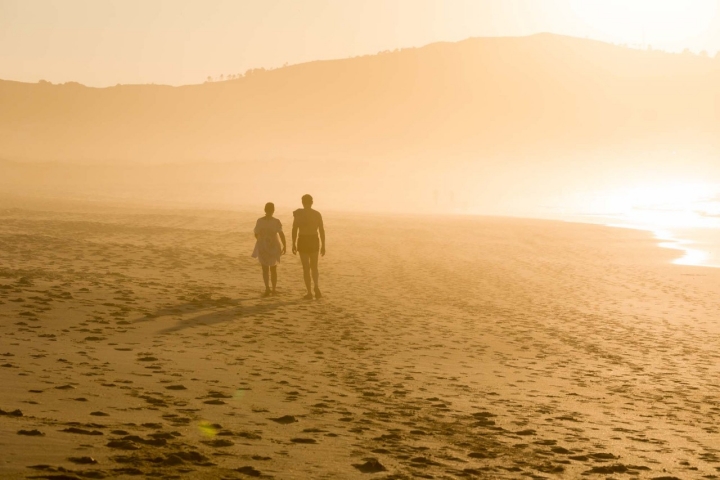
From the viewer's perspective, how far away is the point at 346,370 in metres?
8.51

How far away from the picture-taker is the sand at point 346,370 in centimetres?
541

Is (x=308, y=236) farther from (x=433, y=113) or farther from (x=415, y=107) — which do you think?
(x=415, y=107)

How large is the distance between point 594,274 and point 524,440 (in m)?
14.0

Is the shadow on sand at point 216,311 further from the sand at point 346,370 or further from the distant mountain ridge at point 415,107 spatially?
the distant mountain ridge at point 415,107

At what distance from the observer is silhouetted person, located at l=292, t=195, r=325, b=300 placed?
13.4 metres

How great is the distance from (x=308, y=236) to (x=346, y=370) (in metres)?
5.18

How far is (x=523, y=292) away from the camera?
16.0m

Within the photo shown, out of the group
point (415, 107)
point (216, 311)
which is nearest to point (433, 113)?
point (415, 107)

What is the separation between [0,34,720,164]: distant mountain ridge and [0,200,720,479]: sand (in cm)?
12383

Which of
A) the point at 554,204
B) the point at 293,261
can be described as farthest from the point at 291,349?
the point at 554,204

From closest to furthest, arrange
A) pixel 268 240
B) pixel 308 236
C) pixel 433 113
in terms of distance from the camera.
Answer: pixel 308 236 < pixel 268 240 < pixel 433 113

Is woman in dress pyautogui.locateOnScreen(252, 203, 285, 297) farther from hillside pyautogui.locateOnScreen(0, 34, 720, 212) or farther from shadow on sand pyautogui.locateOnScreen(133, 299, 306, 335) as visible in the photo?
hillside pyautogui.locateOnScreen(0, 34, 720, 212)

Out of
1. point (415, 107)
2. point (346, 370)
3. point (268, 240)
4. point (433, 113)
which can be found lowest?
point (346, 370)

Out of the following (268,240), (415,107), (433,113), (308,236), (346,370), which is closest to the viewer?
(346,370)
